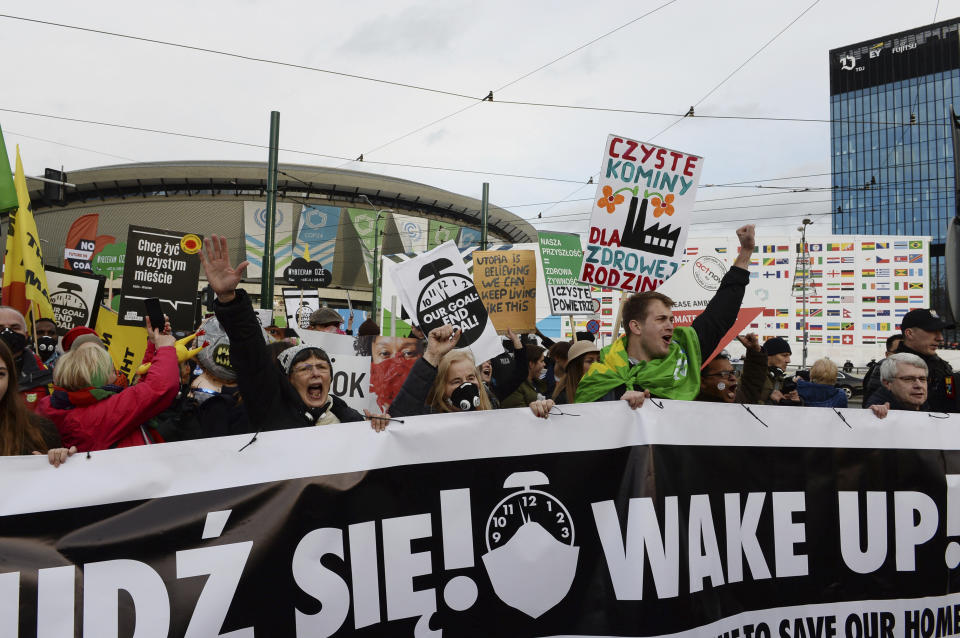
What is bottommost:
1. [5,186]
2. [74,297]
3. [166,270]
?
[74,297]

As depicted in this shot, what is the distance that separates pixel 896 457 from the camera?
315cm

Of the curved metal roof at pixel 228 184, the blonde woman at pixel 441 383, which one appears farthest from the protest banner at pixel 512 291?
the curved metal roof at pixel 228 184

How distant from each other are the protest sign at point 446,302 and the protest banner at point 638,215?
2.92 feet

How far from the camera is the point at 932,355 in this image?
4.65 m

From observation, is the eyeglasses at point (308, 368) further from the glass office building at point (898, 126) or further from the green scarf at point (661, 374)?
the glass office building at point (898, 126)

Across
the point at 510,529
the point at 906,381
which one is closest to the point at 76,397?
the point at 510,529

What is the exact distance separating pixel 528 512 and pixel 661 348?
1083mm

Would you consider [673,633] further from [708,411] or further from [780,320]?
[780,320]

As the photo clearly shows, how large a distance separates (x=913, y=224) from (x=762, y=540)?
111 m

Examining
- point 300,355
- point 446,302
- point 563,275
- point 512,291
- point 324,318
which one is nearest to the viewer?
point 300,355

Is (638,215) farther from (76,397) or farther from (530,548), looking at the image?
(76,397)

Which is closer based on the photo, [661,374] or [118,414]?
[118,414]

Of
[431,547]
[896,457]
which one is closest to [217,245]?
[431,547]

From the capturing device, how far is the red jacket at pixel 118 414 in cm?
278
